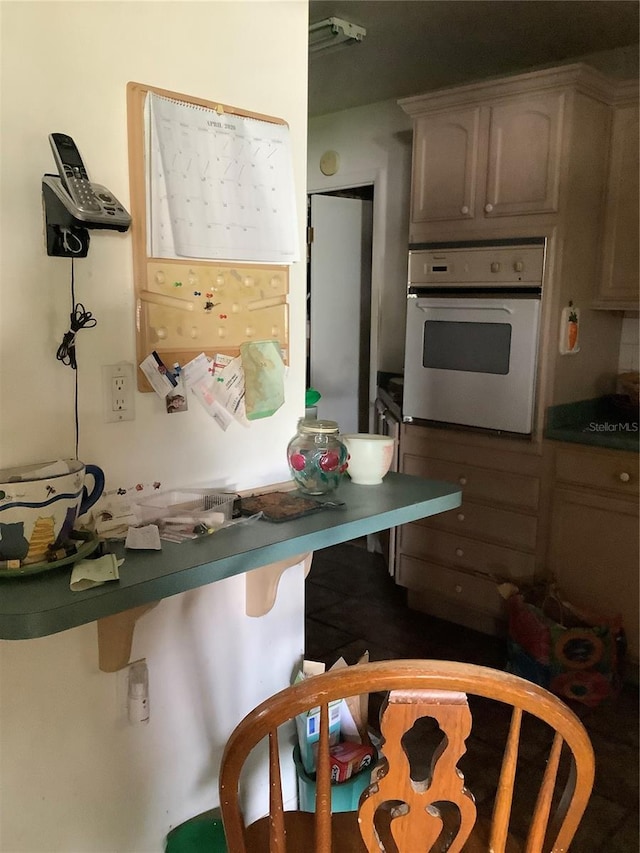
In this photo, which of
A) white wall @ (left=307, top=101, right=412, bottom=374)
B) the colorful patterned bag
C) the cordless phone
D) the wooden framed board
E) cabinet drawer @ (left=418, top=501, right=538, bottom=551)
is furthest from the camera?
white wall @ (left=307, top=101, right=412, bottom=374)

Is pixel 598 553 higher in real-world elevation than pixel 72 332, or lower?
lower

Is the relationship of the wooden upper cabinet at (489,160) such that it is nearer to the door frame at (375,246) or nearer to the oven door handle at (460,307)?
the oven door handle at (460,307)

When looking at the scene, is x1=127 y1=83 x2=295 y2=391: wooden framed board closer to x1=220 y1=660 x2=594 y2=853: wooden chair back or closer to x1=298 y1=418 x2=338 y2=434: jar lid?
x1=298 y1=418 x2=338 y2=434: jar lid

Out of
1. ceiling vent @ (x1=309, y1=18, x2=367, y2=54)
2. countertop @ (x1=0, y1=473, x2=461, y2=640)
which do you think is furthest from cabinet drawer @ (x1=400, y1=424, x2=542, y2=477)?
ceiling vent @ (x1=309, y1=18, x2=367, y2=54)

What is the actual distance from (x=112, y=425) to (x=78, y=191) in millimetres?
414

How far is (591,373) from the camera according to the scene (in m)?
2.96

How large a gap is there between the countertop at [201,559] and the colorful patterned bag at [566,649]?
4.01 feet

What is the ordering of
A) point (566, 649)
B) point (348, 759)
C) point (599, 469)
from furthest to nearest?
point (599, 469) < point (566, 649) < point (348, 759)

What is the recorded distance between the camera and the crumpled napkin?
3.43ft

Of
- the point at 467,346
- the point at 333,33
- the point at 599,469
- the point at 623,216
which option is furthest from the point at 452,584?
the point at 333,33

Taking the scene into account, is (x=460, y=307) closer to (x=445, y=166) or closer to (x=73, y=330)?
(x=445, y=166)

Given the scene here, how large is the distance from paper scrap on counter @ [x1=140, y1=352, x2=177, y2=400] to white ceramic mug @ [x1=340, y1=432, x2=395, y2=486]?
40 centimetres

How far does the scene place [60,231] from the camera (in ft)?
3.93

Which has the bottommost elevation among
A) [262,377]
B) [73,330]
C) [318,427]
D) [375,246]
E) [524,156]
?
[318,427]
